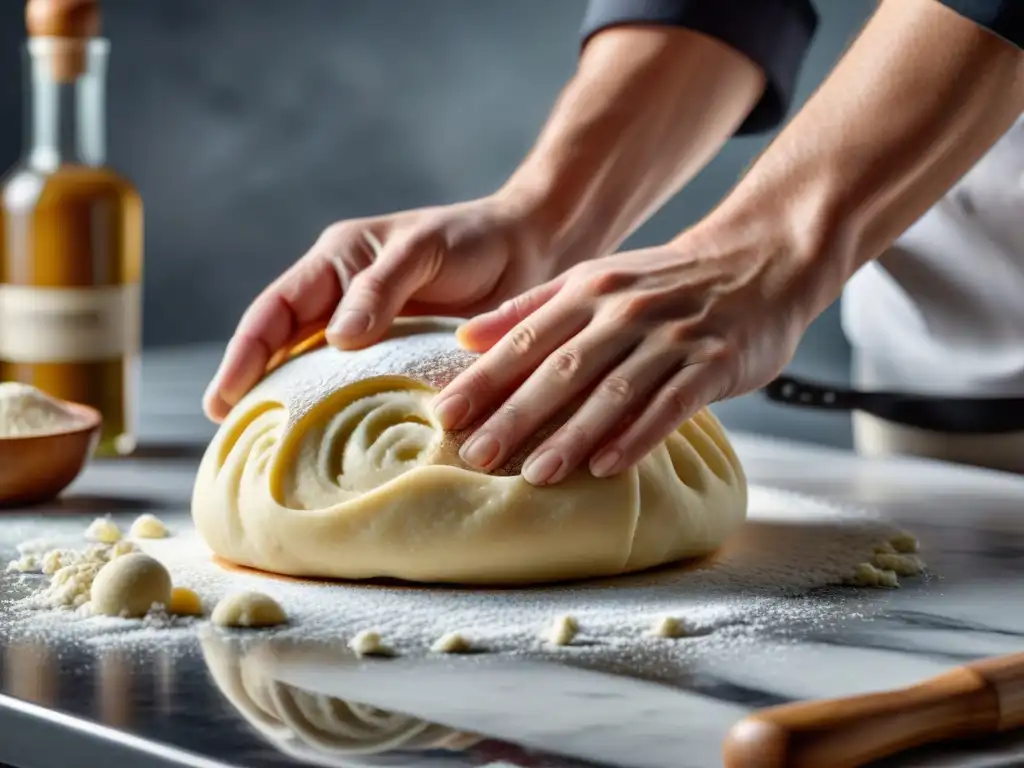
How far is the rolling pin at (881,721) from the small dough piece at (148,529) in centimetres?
86

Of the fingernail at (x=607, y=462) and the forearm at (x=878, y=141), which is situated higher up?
the forearm at (x=878, y=141)

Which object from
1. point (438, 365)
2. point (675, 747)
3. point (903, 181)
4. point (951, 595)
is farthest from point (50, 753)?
point (903, 181)

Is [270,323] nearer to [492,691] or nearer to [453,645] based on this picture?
[453,645]

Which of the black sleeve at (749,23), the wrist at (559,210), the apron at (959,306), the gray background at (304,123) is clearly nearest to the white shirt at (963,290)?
the apron at (959,306)

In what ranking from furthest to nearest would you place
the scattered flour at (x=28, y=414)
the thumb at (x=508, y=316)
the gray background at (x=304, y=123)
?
the gray background at (x=304, y=123), the scattered flour at (x=28, y=414), the thumb at (x=508, y=316)

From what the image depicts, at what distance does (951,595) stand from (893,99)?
495 mm

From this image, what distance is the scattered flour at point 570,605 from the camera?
1331mm

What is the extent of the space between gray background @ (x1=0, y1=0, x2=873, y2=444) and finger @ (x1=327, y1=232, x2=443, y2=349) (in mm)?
2585

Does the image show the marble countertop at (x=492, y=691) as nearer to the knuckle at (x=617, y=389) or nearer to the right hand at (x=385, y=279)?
the knuckle at (x=617, y=389)

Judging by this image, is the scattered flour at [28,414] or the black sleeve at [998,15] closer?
the black sleeve at [998,15]

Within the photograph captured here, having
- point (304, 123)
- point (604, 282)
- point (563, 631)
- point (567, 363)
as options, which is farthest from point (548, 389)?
point (304, 123)

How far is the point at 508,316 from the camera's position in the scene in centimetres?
159

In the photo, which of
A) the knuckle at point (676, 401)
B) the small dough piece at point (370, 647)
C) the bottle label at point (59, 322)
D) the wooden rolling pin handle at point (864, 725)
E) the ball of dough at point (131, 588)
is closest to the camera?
the wooden rolling pin handle at point (864, 725)

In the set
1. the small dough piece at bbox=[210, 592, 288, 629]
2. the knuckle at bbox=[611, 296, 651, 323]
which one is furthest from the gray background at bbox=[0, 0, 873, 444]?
the small dough piece at bbox=[210, 592, 288, 629]
